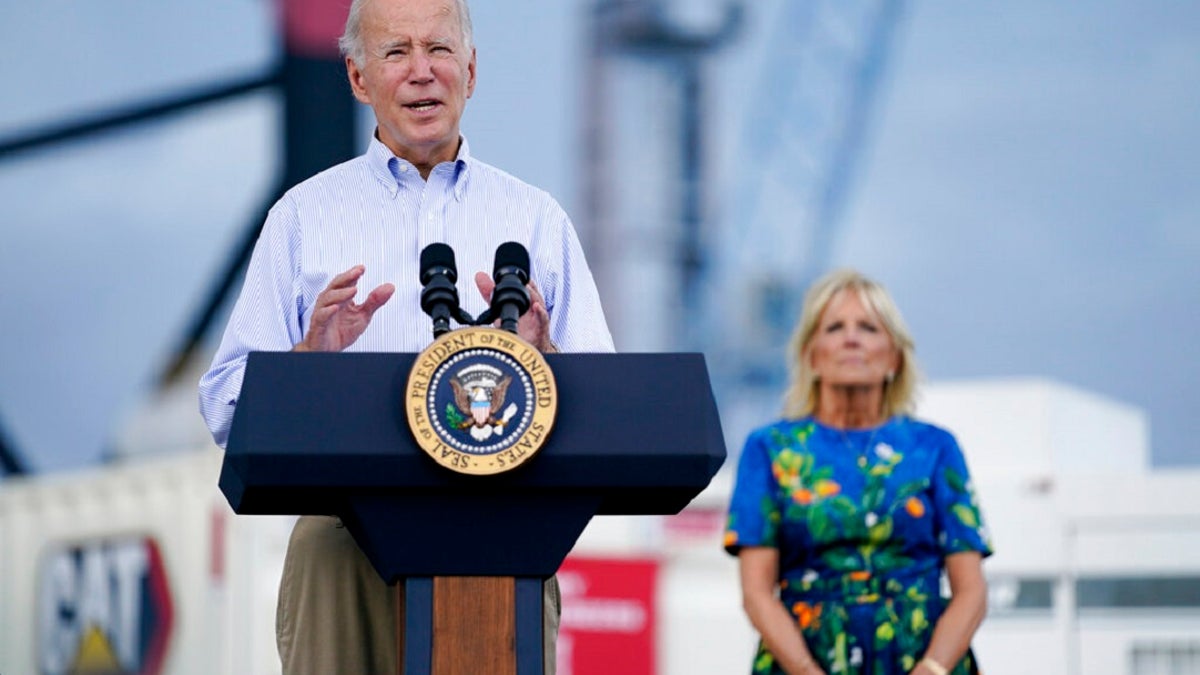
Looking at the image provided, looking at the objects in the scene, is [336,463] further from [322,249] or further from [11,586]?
[11,586]

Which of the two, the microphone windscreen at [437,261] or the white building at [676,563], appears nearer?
the microphone windscreen at [437,261]

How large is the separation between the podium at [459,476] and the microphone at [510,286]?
0.27ft

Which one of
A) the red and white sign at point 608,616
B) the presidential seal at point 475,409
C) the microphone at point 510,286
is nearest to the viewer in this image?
the presidential seal at point 475,409

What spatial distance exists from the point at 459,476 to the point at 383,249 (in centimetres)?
49

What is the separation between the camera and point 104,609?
14641 mm

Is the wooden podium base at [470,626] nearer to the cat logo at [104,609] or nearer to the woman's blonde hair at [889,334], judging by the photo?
the woman's blonde hair at [889,334]

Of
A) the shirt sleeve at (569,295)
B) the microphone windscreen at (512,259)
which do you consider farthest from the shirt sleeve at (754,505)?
the microphone windscreen at (512,259)

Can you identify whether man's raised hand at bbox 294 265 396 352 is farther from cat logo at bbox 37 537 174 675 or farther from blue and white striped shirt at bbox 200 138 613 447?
cat logo at bbox 37 537 174 675

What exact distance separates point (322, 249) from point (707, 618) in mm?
10144

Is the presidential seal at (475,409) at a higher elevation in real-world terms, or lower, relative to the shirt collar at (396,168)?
lower

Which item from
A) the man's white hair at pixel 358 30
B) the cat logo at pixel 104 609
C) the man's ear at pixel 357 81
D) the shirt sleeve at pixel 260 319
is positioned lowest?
the cat logo at pixel 104 609

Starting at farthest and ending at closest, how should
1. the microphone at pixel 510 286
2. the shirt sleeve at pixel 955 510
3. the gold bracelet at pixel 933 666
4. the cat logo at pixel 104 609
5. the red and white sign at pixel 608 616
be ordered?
the cat logo at pixel 104 609 < the red and white sign at pixel 608 616 < the shirt sleeve at pixel 955 510 < the gold bracelet at pixel 933 666 < the microphone at pixel 510 286

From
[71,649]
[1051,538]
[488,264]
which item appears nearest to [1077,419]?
[1051,538]

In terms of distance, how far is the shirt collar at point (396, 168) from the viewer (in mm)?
2895
